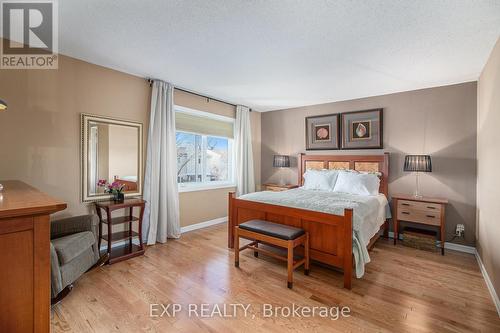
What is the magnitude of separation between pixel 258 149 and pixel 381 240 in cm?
315

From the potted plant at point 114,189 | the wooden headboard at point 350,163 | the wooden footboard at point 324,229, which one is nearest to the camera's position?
the wooden footboard at point 324,229

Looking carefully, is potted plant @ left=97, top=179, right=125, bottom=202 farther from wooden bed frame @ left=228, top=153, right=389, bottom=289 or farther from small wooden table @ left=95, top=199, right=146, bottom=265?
wooden bed frame @ left=228, top=153, right=389, bottom=289

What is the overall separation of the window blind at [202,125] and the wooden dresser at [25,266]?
A: 307 centimetres

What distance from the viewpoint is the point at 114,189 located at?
309 centimetres

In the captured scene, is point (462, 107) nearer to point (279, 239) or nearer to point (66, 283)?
point (279, 239)

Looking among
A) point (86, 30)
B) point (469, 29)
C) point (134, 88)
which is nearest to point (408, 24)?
point (469, 29)

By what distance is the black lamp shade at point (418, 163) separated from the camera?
338cm

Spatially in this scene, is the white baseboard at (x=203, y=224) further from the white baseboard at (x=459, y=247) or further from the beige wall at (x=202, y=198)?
the white baseboard at (x=459, y=247)

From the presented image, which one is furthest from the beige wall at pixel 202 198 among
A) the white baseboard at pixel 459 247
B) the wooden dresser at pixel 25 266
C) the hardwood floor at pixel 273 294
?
the white baseboard at pixel 459 247

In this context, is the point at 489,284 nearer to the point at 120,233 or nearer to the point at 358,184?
the point at 358,184

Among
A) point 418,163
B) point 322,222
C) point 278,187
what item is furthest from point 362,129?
point 322,222

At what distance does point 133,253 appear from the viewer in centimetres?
298

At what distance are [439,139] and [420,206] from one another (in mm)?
1084

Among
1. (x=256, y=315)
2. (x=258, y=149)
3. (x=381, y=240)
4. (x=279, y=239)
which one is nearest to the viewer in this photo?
(x=256, y=315)
